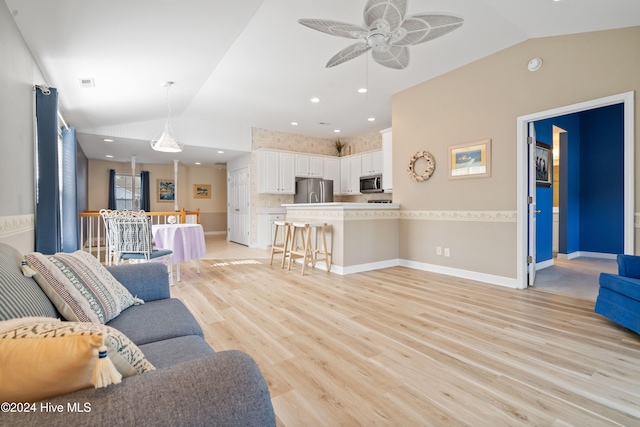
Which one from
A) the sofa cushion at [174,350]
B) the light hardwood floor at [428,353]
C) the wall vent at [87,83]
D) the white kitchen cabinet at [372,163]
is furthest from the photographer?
the white kitchen cabinet at [372,163]

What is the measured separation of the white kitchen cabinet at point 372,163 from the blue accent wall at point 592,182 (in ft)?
10.8

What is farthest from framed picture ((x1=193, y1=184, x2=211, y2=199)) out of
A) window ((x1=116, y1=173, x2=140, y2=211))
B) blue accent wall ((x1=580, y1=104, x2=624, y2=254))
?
blue accent wall ((x1=580, y1=104, x2=624, y2=254))

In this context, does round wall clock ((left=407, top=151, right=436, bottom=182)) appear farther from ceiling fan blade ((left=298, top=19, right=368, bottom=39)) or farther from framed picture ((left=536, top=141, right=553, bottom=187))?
ceiling fan blade ((left=298, top=19, right=368, bottom=39))

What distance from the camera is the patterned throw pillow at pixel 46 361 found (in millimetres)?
A: 585

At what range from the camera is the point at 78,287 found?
1360mm

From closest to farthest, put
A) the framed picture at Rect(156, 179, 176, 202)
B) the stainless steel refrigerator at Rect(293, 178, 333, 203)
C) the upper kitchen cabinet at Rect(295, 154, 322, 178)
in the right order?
the stainless steel refrigerator at Rect(293, 178, 333, 203) → the upper kitchen cabinet at Rect(295, 154, 322, 178) → the framed picture at Rect(156, 179, 176, 202)

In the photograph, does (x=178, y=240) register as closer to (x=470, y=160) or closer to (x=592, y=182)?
(x=470, y=160)

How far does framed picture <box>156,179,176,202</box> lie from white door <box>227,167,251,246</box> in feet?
8.60

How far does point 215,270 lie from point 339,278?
6.53ft

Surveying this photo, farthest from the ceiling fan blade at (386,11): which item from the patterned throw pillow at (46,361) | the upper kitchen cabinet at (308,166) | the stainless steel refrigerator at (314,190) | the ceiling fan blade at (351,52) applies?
the upper kitchen cabinet at (308,166)

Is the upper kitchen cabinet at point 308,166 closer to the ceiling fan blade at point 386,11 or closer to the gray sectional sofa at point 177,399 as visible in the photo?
the ceiling fan blade at point 386,11

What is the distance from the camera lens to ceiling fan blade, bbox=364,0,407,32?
91.4 inches

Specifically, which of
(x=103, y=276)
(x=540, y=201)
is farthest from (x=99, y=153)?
(x=540, y=201)

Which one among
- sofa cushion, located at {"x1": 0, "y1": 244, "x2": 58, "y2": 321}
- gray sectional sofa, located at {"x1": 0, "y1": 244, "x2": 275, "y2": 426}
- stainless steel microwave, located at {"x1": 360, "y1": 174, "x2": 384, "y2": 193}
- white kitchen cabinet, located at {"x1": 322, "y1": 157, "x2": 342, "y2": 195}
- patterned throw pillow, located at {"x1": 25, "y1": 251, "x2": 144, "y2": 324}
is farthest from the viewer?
white kitchen cabinet, located at {"x1": 322, "y1": 157, "x2": 342, "y2": 195}
